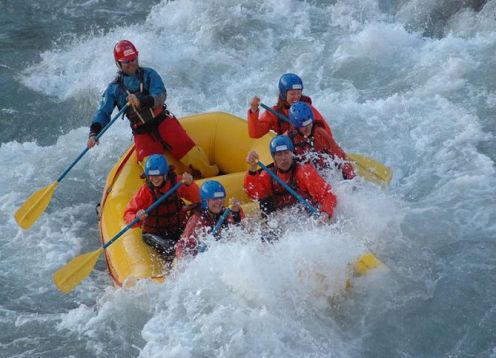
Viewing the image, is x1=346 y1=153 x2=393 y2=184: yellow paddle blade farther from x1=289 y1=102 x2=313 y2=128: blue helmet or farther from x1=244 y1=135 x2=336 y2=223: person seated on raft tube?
x1=244 y1=135 x2=336 y2=223: person seated on raft tube

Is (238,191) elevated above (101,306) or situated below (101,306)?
above

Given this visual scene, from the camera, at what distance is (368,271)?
6145 mm

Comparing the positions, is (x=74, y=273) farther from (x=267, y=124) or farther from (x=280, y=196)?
(x=267, y=124)

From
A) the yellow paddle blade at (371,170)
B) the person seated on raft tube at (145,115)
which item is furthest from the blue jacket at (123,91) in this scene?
the yellow paddle blade at (371,170)

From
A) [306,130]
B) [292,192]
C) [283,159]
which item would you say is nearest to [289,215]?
[292,192]

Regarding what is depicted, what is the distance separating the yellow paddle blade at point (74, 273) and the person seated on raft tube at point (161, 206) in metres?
0.46

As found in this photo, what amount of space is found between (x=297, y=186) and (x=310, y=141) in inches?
20.2

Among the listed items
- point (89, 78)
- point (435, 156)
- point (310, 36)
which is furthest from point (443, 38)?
point (89, 78)

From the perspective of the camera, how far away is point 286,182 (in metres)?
6.63

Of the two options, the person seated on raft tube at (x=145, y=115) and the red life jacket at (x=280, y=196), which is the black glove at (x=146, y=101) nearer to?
the person seated on raft tube at (x=145, y=115)

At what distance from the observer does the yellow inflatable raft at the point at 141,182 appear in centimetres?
643

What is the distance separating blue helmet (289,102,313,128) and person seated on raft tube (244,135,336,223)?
27cm

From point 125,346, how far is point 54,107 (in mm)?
5515

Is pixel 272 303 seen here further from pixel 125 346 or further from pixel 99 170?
pixel 99 170
